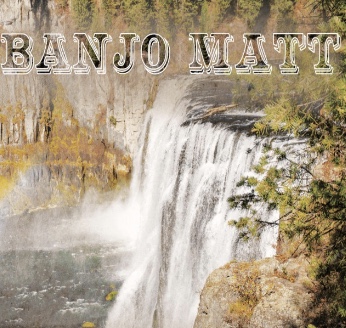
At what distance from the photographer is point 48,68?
1220 inches

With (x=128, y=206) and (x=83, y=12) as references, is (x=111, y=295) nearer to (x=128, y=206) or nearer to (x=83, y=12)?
(x=128, y=206)

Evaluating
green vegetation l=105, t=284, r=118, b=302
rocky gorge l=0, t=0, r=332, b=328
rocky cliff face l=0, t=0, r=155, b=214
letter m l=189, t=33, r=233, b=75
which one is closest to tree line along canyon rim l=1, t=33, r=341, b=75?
letter m l=189, t=33, r=233, b=75

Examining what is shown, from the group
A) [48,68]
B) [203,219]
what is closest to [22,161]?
[48,68]

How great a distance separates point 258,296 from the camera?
930cm

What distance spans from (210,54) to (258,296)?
22812 millimetres

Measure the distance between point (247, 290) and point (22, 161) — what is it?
22.6 m

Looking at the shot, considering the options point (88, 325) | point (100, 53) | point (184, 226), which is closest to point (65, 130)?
point (100, 53)

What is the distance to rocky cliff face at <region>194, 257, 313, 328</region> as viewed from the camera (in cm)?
870

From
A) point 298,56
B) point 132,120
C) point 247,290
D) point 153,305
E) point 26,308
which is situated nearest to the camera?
point 298,56

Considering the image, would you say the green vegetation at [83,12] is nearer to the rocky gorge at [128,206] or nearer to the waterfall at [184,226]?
the rocky gorge at [128,206]

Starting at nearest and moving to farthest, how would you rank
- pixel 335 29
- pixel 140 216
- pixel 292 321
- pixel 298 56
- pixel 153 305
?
pixel 335 29 < pixel 298 56 < pixel 292 321 < pixel 153 305 < pixel 140 216

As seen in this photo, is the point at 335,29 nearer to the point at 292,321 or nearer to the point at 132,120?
the point at 292,321

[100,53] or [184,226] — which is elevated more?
[100,53]

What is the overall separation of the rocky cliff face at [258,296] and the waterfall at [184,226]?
2114 mm
